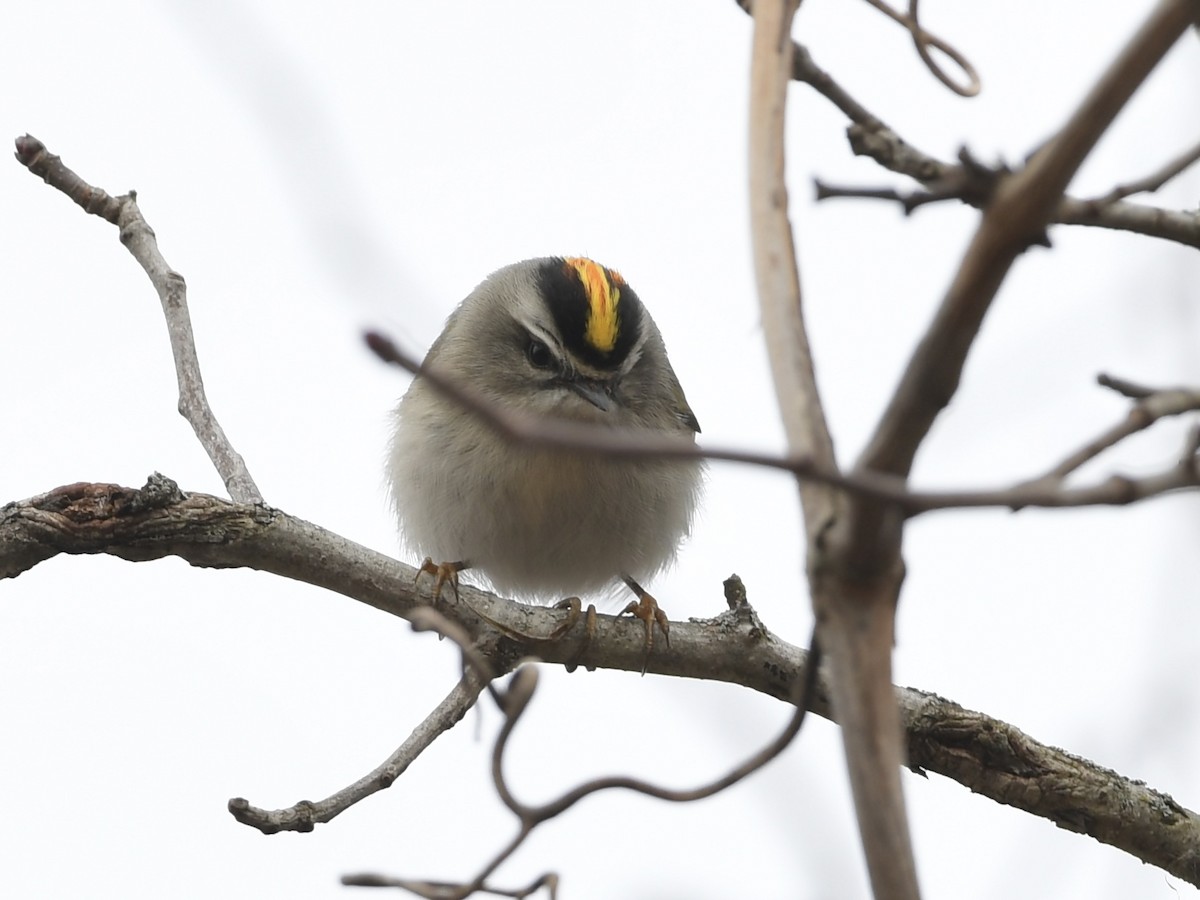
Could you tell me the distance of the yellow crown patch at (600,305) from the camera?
5.07m

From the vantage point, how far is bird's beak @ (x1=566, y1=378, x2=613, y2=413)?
195 inches

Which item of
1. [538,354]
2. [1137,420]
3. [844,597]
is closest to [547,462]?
[538,354]

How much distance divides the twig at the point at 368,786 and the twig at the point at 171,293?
3.35 ft

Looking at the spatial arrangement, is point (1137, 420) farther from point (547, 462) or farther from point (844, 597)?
point (547, 462)

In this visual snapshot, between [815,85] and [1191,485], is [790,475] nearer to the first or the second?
[1191,485]

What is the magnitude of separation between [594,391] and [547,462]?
1.47ft

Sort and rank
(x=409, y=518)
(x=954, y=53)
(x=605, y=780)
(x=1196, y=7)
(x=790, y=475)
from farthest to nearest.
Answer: (x=409, y=518) → (x=954, y=53) → (x=605, y=780) → (x=790, y=475) → (x=1196, y=7)

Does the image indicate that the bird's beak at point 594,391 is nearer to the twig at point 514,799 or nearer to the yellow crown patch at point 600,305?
the yellow crown patch at point 600,305

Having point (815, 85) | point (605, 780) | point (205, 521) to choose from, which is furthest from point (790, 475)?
point (205, 521)

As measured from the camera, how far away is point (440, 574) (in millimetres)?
Answer: 4109

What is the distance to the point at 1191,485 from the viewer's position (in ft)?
3.53

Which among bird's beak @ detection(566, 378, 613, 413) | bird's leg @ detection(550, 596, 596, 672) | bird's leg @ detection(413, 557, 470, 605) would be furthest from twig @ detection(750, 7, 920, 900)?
bird's beak @ detection(566, 378, 613, 413)

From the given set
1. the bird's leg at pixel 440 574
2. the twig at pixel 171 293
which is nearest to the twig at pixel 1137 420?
the bird's leg at pixel 440 574

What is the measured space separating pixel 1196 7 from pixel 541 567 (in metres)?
4.33
